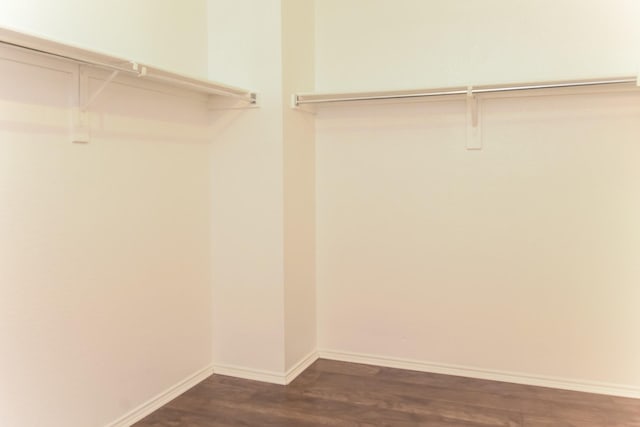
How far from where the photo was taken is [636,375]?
3168 mm

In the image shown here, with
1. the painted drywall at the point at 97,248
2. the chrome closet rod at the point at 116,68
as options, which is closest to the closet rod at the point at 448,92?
the chrome closet rod at the point at 116,68

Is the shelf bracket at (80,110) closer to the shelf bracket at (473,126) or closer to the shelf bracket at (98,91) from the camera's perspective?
the shelf bracket at (98,91)

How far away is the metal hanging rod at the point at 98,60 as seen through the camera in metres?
1.99

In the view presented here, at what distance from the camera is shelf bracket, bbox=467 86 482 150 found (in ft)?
11.1

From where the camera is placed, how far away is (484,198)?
3.43 m

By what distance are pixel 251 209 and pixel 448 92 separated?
1.39 metres

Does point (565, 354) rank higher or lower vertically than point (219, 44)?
lower

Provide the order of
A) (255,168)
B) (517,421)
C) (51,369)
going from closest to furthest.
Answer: (51,369) < (517,421) < (255,168)

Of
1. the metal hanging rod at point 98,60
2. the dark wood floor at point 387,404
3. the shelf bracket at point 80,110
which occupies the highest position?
the metal hanging rod at point 98,60

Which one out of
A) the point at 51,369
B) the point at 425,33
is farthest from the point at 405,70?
the point at 51,369

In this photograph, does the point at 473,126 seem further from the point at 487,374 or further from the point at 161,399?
the point at 161,399

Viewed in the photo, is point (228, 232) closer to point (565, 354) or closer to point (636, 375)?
point (565, 354)

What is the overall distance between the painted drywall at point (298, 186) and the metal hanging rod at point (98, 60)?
427 millimetres

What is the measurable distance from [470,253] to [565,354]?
32.0 inches
